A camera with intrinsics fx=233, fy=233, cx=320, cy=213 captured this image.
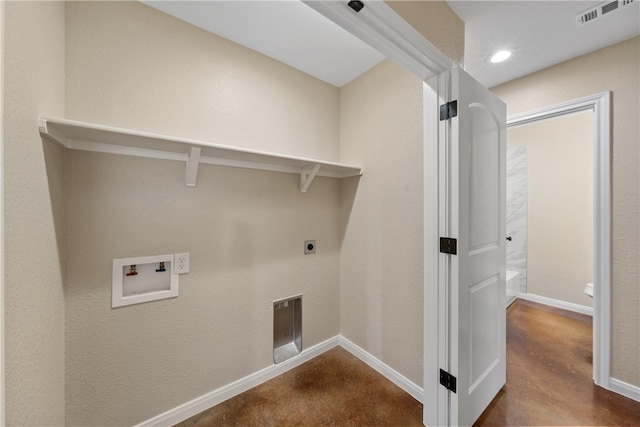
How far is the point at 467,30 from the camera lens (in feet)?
5.00

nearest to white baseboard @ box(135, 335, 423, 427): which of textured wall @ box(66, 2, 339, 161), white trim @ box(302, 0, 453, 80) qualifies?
textured wall @ box(66, 2, 339, 161)

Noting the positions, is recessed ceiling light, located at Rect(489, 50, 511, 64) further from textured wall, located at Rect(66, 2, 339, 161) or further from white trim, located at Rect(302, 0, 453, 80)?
textured wall, located at Rect(66, 2, 339, 161)

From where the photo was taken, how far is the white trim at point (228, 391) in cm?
137

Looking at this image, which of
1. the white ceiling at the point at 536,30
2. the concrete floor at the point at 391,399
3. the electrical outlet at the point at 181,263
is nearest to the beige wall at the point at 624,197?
the white ceiling at the point at 536,30

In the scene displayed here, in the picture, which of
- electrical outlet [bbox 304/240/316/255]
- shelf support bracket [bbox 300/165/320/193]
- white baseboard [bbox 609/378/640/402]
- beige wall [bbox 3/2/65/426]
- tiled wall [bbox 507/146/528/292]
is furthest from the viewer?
tiled wall [bbox 507/146/528/292]

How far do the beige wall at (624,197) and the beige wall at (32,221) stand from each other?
10.1ft

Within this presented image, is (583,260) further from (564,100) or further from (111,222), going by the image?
(111,222)

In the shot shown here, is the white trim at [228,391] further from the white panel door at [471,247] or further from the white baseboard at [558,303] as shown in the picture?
the white baseboard at [558,303]

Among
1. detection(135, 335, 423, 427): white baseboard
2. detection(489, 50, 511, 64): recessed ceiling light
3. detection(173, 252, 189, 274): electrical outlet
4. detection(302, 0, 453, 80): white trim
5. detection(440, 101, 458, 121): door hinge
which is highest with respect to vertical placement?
detection(489, 50, 511, 64): recessed ceiling light

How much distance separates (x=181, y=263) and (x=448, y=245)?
60.8 inches

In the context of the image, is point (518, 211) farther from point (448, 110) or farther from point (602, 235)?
point (448, 110)

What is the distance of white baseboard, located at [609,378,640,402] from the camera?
60.2 inches

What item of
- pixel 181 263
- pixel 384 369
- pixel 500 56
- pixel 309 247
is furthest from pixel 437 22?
pixel 384 369

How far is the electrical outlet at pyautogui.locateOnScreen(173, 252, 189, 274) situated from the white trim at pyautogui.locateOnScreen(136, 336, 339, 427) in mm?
824
